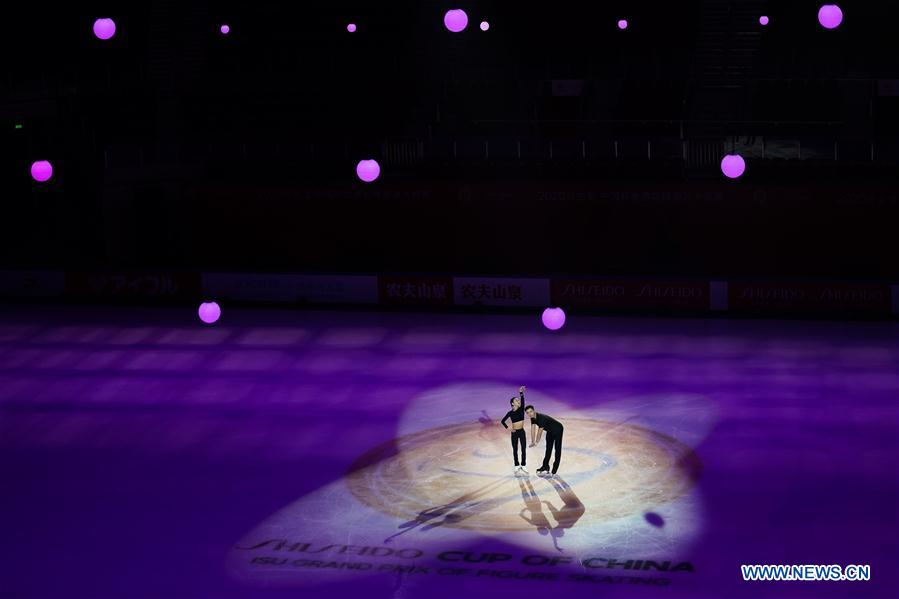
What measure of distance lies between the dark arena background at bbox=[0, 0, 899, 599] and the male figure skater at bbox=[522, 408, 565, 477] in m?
0.20

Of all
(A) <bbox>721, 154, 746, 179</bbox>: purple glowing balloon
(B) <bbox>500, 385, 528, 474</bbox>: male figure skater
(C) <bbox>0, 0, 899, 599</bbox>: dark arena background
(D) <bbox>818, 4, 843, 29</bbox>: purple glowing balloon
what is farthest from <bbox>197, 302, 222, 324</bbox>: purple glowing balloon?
(D) <bbox>818, 4, 843, 29</bbox>: purple glowing balloon

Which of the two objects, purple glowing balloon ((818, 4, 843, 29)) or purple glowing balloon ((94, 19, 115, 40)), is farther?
purple glowing balloon ((94, 19, 115, 40))

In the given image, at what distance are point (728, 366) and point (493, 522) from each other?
8.64m

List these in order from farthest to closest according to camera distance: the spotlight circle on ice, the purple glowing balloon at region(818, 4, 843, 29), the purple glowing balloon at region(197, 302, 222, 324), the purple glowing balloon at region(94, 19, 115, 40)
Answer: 1. the purple glowing balloon at region(197, 302, 222, 324)
2. the spotlight circle on ice
3. the purple glowing balloon at region(94, 19, 115, 40)
4. the purple glowing balloon at region(818, 4, 843, 29)

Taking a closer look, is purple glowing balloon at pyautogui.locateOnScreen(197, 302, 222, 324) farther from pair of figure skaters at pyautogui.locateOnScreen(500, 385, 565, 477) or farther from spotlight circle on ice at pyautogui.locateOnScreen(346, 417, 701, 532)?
pair of figure skaters at pyautogui.locateOnScreen(500, 385, 565, 477)

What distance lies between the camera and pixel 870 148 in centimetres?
2475

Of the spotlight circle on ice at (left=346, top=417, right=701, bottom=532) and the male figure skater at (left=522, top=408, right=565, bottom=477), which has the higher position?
the male figure skater at (left=522, top=408, right=565, bottom=477)

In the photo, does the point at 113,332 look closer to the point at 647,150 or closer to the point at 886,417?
the point at 647,150

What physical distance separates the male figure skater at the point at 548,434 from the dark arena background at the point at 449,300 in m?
0.20

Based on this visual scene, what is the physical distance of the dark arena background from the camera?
13.3m

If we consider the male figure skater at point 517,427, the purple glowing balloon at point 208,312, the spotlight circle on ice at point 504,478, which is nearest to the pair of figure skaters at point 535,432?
the male figure skater at point 517,427

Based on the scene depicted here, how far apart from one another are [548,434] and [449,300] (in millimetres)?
11261

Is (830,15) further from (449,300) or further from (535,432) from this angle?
(449,300)

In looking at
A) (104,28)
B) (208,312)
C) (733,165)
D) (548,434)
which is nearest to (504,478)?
(548,434)
